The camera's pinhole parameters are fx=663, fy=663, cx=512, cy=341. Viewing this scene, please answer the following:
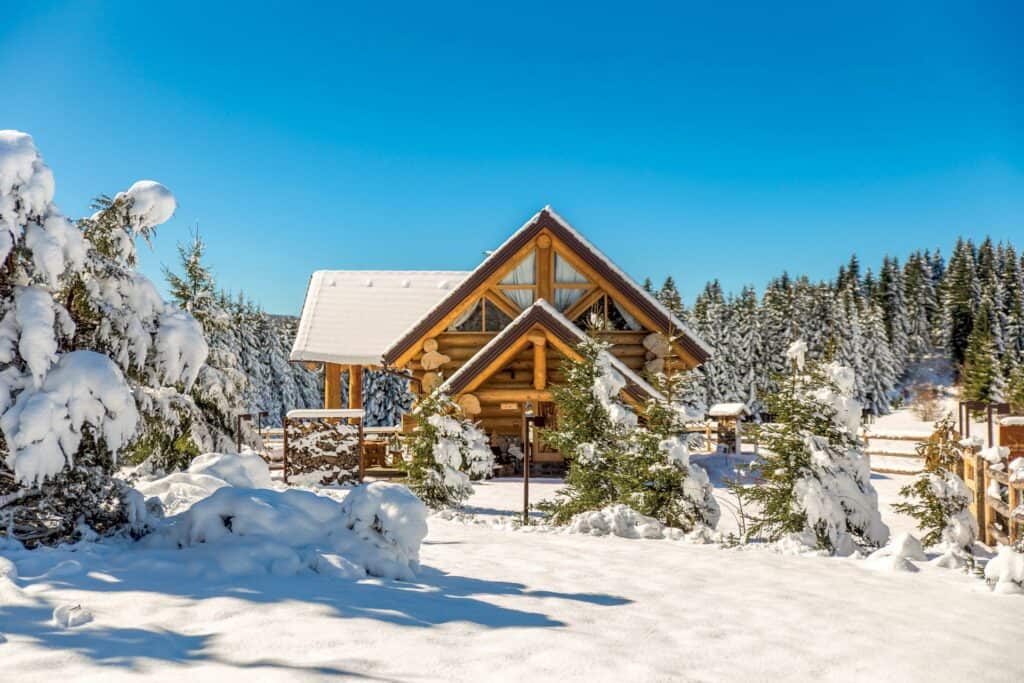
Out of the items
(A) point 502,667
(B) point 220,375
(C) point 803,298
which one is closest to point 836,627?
(A) point 502,667

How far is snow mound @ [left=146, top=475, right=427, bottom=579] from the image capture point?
5.44 m

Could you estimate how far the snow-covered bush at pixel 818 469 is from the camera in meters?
8.30

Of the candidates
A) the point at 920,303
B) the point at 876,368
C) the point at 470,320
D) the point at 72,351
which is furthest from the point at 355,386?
the point at 920,303

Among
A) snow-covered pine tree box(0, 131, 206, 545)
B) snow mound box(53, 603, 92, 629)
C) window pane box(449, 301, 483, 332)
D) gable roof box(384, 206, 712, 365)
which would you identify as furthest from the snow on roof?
snow mound box(53, 603, 92, 629)

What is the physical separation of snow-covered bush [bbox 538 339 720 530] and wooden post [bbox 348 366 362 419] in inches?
422

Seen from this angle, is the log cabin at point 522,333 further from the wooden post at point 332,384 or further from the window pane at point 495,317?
the wooden post at point 332,384

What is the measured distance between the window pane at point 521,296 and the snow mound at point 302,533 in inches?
496

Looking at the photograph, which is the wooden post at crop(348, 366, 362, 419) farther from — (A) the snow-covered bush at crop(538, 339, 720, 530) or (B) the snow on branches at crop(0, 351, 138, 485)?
(B) the snow on branches at crop(0, 351, 138, 485)

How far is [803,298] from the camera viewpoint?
6438 cm

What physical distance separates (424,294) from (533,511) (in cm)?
1217

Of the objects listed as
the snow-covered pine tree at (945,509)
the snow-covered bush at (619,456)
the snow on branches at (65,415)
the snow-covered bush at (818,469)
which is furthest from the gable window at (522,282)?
the snow on branches at (65,415)

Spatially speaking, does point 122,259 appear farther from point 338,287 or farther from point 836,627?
point 338,287

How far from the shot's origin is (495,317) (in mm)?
18688

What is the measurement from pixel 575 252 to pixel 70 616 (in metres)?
15.5
